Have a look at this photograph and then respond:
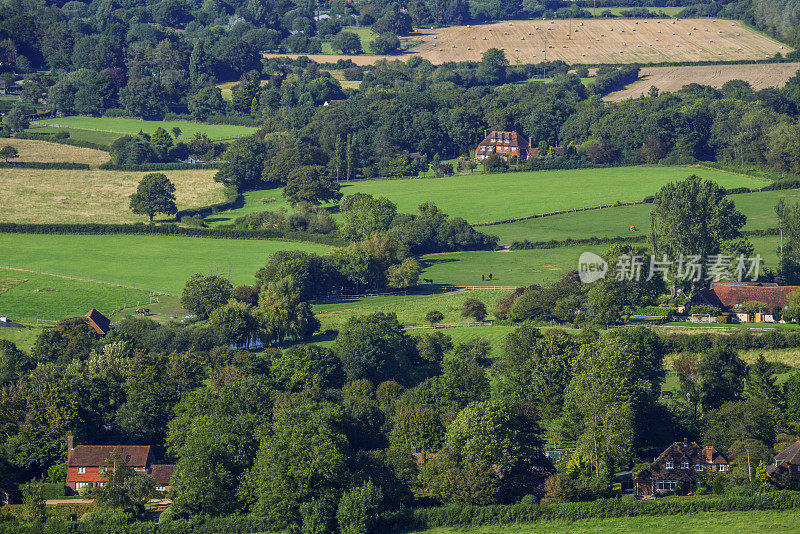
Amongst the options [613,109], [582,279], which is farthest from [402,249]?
[613,109]

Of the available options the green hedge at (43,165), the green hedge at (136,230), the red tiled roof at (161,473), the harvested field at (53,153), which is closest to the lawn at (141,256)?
the green hedge at (136,230)

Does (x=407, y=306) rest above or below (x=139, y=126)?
below

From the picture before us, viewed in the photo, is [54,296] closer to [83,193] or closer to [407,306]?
[407,306]

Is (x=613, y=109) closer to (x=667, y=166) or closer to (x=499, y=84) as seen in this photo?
(x=667, y=166)

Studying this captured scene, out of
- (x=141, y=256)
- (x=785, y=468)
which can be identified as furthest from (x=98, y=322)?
(x=785, y=468)

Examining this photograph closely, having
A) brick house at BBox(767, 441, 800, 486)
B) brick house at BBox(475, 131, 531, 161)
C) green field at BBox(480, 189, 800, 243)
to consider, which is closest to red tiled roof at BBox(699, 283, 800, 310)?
green field at BBox(480, 189, 800, 243)

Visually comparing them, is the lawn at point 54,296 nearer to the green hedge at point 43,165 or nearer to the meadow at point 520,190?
→ the meadow at point 520,190

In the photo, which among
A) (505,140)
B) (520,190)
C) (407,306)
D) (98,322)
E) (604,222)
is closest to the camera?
(98,322)
